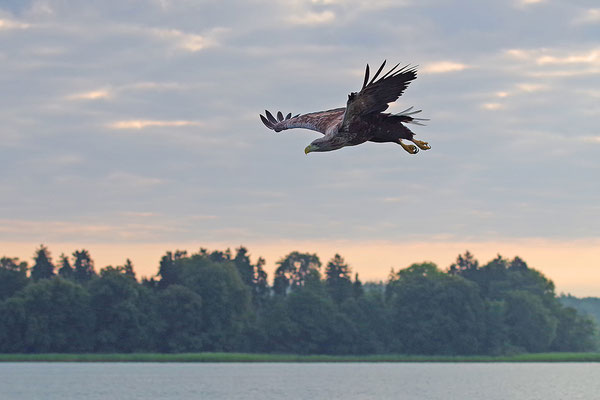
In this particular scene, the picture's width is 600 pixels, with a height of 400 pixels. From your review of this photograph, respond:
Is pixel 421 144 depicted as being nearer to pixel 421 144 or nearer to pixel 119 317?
pixel 421 144

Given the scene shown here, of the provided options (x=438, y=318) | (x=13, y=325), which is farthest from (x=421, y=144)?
(x=438, y=318)

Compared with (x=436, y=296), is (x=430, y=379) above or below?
below

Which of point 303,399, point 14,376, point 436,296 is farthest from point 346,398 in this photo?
point 436,296

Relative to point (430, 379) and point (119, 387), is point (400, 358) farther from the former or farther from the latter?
point (119, 387)

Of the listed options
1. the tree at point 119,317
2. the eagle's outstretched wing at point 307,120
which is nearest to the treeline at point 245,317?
the tree at point 119,317

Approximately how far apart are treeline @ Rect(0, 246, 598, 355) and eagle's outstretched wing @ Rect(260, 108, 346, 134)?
13190 centimetres

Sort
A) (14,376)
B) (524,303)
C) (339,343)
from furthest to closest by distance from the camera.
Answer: (524,303) < (339,343) < (14,376)

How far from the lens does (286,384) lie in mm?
119250

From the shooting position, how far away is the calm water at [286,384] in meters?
104

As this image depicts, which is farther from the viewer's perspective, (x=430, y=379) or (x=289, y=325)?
(x=289, y=325)

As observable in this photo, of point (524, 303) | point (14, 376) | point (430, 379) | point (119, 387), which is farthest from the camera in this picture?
point (524, 303)

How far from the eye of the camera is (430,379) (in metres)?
140

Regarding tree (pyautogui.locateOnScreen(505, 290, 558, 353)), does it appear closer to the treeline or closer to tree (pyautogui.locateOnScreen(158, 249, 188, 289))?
the treeline

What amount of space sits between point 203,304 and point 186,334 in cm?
945
